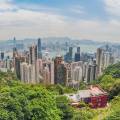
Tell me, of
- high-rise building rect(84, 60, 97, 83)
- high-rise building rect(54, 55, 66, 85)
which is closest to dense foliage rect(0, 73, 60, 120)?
high-rise building rect(54, 55, 66, 85)

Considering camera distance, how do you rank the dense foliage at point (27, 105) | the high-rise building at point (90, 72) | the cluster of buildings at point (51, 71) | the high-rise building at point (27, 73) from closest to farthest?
1. the dense foliage at point (27, 105)
2. the cluster of buildings at point (51, 71)
3. the high-rise building at point (27, 73)
4. the high-rise building at point (90, 72)

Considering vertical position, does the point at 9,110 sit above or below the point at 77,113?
above

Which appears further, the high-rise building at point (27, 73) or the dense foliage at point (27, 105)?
the high-rise building at point (27, 73)

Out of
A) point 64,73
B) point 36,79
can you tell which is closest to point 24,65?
point 36,79

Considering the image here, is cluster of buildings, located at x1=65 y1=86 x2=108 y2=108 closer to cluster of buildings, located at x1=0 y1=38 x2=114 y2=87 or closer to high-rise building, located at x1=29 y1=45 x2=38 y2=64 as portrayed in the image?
cluster of buildings, located at x1=0 y1=38 x2=114 y2=87

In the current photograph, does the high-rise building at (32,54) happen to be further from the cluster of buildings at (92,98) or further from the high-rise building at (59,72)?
the cluster of buildings at (92,98)

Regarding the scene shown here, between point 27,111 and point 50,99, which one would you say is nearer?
point 27,111

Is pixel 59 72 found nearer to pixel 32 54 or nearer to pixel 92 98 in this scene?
pixel 32 54

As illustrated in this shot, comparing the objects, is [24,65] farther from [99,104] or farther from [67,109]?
[67,109]

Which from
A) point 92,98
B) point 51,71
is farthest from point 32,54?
point 92,98

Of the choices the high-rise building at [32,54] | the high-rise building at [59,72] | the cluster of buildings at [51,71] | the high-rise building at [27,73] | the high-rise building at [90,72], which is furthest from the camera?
the high-rise building at [32,54]

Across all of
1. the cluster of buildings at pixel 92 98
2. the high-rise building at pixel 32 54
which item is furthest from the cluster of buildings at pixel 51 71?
the cluster of buildings at pixel 92 98
